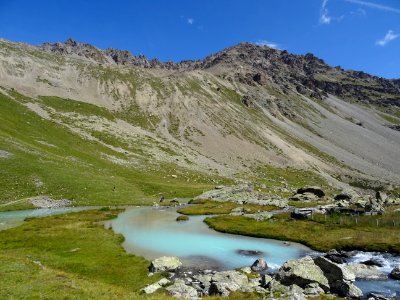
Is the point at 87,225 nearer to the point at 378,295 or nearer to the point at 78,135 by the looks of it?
the point at 378,295

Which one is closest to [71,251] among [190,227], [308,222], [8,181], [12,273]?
[12,273]

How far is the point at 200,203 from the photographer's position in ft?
338

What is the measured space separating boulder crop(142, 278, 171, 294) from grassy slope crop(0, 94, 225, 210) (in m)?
60.6

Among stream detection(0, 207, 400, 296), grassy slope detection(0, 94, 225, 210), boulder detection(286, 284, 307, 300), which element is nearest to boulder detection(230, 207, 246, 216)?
stream detection(0, 207, 400, 296)

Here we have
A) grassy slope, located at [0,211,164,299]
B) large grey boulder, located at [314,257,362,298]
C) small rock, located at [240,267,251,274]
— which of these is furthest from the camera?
small rock, located at [240,267,251,274]

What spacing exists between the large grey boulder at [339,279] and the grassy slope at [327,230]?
48.0 feet

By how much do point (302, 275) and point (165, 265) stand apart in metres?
14.9

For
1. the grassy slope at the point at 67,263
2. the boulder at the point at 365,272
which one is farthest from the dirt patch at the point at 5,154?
the boulder at the point at 365,272

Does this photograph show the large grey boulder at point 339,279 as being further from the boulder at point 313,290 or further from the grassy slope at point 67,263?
the grassy slope at point 67,263

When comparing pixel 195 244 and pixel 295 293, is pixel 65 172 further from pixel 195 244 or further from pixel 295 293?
pixel 295 293

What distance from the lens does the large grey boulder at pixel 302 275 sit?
1341 inches

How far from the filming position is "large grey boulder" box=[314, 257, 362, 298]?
3275cm

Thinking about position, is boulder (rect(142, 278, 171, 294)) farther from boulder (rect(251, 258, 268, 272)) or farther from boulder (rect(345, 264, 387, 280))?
boulder (rect(345, 264, 387, 280))

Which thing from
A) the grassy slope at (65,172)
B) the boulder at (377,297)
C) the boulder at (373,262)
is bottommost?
the boulder at (377,297)
